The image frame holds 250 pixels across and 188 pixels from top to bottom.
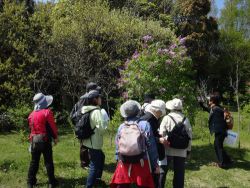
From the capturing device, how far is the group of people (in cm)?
530

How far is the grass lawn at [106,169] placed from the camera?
25.2ft

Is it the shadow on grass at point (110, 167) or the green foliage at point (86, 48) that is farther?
the green foliage at point (86, 48)

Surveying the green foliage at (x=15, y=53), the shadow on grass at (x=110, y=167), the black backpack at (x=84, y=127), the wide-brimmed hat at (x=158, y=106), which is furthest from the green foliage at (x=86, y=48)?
the wide-brimmed hat at (x=158, y=106)

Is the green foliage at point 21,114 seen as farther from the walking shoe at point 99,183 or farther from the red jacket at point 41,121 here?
the walking shoe at point 99,183

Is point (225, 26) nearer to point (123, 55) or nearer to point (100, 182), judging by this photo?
point (123, 55)

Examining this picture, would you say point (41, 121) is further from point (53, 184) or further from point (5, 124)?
point (5, 124)

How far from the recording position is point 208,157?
1020cm

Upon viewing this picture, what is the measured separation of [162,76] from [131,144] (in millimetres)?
5043

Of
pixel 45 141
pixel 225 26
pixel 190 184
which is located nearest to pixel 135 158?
pixel 45 141

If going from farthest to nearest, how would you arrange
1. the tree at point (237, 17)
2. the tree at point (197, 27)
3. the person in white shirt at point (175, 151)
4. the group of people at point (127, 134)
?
the tree at point (237, 17) < the tree at point (197, 27) < the person in white shirt at point (175, 151) < the group of people at point (127, 134)

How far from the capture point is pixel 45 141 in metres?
6.75

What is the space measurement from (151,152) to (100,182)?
A: 2.17 meters

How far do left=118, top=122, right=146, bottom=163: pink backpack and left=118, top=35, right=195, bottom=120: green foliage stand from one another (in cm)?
463

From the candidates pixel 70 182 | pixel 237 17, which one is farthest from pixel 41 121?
pixel 237 17
